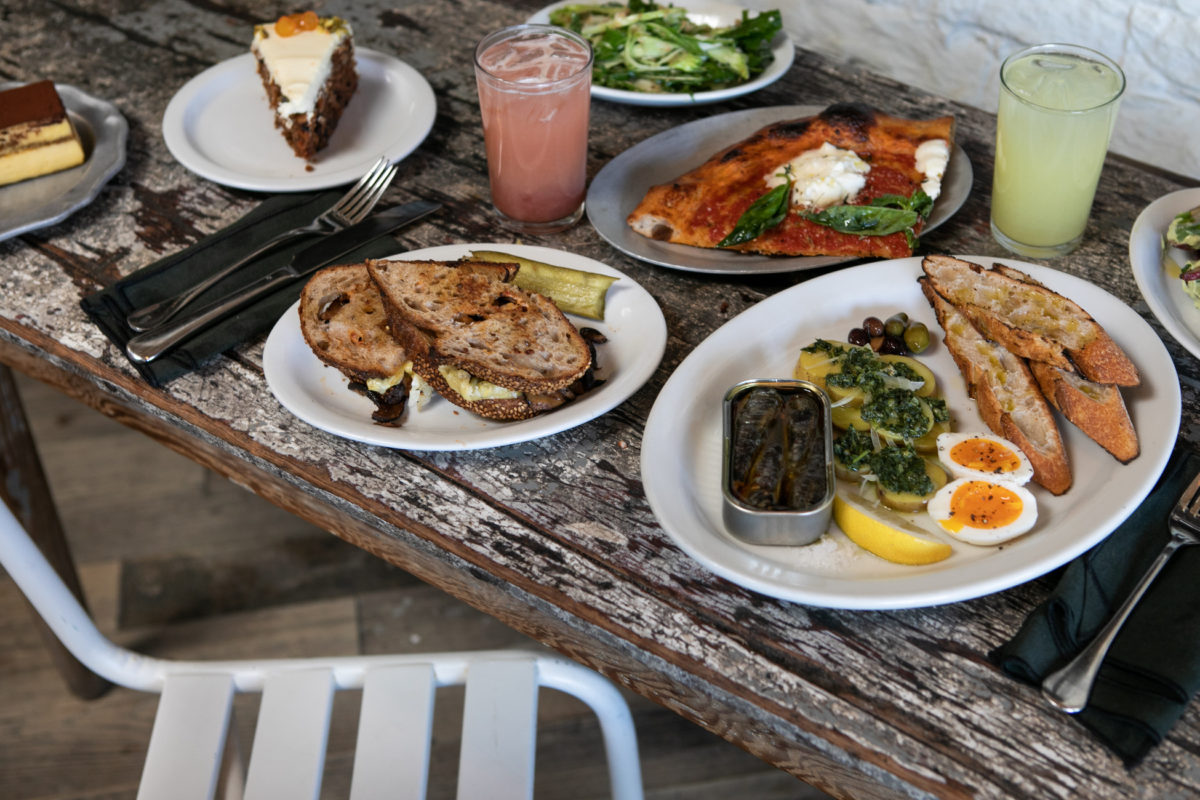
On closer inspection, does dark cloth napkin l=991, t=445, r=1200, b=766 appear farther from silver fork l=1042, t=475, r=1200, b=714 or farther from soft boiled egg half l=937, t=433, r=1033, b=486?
soft boiled egg half l=937, t=433, r=1033, b=486

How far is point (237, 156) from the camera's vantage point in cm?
190

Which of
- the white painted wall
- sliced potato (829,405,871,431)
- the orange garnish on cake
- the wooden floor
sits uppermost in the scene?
the orange garnish on cake

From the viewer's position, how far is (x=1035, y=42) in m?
2.74

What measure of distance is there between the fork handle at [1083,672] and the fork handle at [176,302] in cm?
128

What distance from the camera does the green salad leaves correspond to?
1977 mm

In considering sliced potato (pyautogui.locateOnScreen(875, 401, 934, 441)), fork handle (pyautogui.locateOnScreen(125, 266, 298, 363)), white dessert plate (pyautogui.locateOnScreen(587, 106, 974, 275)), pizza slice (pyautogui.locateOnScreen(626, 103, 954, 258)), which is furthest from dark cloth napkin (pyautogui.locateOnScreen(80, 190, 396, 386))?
sliced potato (pyautogui.locateOnScreen(875, 401, 934, 441))

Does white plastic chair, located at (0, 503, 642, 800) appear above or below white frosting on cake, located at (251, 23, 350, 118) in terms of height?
below

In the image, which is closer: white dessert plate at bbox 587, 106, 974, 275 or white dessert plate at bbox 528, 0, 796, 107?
white dessert plate at bbox 587, 106, 974, 275

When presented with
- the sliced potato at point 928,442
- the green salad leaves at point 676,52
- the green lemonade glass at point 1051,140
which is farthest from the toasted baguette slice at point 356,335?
the green lemonade glass at point 1051,140

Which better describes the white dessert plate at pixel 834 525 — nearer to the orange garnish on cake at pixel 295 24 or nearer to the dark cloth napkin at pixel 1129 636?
the dark cloth napkin at pixel 1129 636

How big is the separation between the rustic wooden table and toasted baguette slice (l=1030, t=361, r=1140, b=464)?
19 cm

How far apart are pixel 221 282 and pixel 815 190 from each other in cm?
95

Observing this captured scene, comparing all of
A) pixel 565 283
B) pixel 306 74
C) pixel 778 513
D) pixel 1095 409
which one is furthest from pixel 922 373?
pixel 306 74

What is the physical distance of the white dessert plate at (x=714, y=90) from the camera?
6.34 feet
